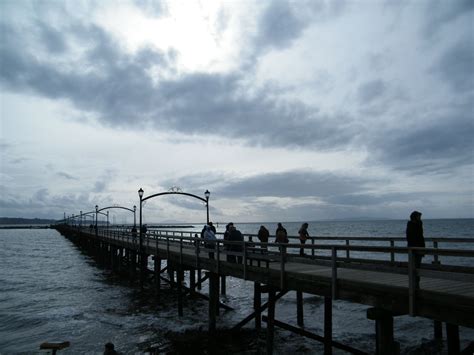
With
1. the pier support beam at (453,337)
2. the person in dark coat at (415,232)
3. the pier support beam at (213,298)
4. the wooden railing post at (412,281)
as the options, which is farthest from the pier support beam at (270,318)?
the wooden railing post at (412,281)

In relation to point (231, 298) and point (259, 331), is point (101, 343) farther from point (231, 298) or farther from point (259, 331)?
point (231, 298)

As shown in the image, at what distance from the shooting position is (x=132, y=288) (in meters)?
24.8

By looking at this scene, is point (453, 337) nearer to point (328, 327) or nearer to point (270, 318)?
point (328, 327)

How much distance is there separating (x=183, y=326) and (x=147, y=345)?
7.80 feet

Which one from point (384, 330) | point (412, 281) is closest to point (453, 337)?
point (384, 330)

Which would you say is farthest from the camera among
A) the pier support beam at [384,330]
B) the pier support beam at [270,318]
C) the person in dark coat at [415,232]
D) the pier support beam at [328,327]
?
the pier support beam at [328,327]

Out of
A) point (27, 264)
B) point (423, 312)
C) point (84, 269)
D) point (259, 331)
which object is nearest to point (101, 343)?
point (259, 331)

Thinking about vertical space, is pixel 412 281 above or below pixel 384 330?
above

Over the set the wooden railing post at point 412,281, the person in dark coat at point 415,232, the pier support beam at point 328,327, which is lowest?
the pier support beam at point 328,327

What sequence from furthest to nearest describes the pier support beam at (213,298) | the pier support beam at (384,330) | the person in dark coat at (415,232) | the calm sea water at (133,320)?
the calm sea water at (133,320) → the pier support beam at (213,298) → the person in dark coat at (415,232) → the pier support beam at (384,330)

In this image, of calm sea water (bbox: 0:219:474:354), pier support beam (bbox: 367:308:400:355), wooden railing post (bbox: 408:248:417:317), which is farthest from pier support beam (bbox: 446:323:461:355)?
wooden railing post (bbox: 408:248:417:317)

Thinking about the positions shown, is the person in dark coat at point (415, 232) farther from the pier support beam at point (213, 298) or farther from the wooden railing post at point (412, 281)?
the pier support beam at point (213, 298)

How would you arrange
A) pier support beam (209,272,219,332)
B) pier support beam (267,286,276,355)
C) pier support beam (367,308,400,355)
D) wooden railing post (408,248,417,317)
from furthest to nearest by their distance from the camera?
pier support beam (209,272,219,332)
pier support beam (267,286,276,355)
pier support beam (367,308,400,355)
wooden railing post (408,248,417,317)

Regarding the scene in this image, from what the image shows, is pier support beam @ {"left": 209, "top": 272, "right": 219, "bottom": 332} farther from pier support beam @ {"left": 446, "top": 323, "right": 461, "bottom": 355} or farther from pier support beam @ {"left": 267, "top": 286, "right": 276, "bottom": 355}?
pier support beam @ {"left": 446, "top": 323, "right": 461, "bottom": 355}
